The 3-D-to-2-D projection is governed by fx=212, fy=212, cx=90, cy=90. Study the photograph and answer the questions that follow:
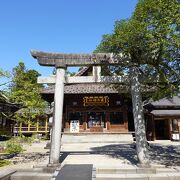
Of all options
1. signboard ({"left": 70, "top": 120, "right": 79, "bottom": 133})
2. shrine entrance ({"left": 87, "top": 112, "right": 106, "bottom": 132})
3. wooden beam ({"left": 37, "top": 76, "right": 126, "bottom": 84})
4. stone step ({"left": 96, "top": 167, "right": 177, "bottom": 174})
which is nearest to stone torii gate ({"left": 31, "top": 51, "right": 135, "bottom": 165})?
wooden beam ({"left": 37, "top": 76, "right": 126, "bottom": 84})

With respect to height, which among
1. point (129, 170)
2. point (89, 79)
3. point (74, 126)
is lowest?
point (129, 170)

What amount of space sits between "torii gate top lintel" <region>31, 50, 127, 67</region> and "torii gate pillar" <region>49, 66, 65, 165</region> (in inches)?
13.7

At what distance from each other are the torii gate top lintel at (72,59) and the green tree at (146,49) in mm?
389

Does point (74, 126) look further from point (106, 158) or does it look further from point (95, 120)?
point (106, 158)

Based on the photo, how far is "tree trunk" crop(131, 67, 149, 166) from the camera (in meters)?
9.13

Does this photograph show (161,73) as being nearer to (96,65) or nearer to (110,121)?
(96,65)

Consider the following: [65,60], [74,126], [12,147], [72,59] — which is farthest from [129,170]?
[74,126]

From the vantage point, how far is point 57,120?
9578 millimetres

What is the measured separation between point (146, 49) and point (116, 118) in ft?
52.1

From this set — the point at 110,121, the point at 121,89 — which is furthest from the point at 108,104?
the point at 121,89

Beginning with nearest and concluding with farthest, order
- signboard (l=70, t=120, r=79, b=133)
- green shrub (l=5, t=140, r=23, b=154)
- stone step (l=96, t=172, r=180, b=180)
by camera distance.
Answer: stone step (l=96, t=172, r=180, b=180) < green shrub (l=5, t=140, r=23, b=154) < signboard (l=70, t=120, r=79, b=133)

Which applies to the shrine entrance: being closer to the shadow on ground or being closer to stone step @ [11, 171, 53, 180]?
the shadow on ground

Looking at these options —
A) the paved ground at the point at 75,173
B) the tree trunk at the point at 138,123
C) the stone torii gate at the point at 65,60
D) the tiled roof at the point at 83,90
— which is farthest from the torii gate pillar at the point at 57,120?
the tiled roof at the point at 83,90

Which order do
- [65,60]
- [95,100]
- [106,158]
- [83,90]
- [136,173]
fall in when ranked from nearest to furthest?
[136,173]
[65,60]
[106,158]
[95,100]
[83,90]
